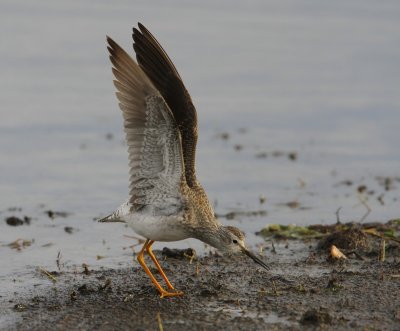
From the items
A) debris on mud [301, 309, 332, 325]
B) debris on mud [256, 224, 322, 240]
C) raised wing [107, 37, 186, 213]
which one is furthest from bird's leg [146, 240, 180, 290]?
debris on mud [256, 224, 322, 240]

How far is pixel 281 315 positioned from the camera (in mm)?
7398

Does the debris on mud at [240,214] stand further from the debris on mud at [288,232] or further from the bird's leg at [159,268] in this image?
the bird's leg at [159,268]

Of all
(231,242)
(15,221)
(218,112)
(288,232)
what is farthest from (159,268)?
(218,112)

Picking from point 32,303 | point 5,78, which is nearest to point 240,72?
point 5,78

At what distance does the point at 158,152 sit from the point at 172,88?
655 mm

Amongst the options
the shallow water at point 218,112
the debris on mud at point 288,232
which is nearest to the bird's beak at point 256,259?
the shallow water at point 218,112

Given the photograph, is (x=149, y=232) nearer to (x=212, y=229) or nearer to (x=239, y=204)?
(x=212, y=229)

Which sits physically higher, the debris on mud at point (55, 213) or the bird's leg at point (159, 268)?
the debris on mud at point (55, 213)

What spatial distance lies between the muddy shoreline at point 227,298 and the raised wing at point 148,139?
0.81 metres

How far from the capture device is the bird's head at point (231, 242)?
861cm

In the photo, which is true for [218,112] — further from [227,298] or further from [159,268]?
[227,298]

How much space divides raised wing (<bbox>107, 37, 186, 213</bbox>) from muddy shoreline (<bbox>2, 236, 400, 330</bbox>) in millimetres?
814

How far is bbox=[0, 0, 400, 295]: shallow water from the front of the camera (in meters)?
11.1

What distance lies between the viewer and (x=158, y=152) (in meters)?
8.26
